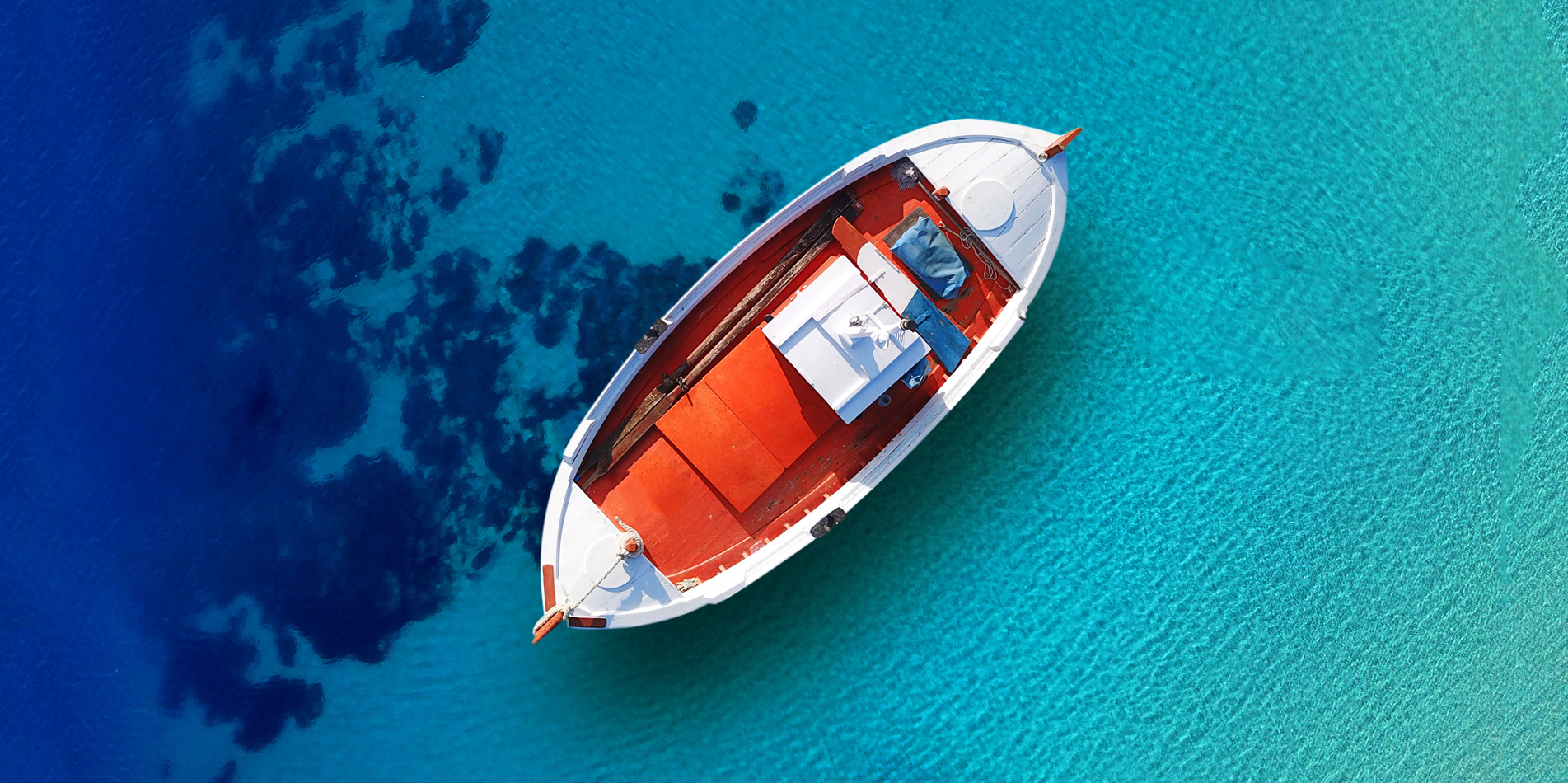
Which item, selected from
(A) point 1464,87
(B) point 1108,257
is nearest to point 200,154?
(B) point 1108,257

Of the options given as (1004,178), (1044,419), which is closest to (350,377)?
(1004,178)

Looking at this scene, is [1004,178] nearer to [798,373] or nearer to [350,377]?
[798,373]

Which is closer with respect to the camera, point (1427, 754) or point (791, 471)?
point (791, 471)

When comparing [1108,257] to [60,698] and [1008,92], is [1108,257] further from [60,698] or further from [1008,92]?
[60,698]

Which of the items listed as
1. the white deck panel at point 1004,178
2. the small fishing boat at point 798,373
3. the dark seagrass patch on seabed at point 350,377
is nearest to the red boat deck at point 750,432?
the small fishing boat at point 798,373

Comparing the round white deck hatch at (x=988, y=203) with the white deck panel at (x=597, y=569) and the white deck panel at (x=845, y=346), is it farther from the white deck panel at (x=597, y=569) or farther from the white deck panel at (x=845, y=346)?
the white deck panel at (x=597, y=569)

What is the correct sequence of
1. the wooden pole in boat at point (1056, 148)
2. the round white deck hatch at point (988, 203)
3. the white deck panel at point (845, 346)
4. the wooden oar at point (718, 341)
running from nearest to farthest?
the white deck panel at point (845, 346)
the wooden pole in boat at point (1056, 148)
the round white deck hatch at point (988, 203)
the wooden oar at point (718, 341)
